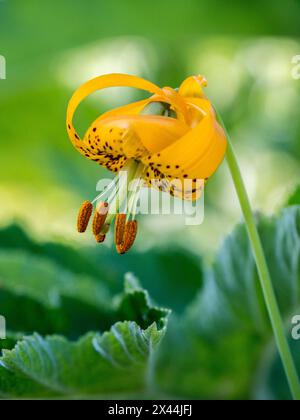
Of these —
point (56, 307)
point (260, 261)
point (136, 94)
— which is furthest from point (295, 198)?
point (136, 94)

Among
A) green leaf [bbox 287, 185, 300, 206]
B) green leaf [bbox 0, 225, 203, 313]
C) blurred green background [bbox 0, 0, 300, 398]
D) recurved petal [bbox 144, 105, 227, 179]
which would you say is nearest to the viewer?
recurved petal [bbox 144, 105, 227, 179]

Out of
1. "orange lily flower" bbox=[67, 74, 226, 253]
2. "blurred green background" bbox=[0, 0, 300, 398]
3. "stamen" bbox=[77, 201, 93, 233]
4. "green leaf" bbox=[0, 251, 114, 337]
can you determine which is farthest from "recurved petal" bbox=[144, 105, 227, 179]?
"blurred green background" bbox=[0, 0, 300, 398]

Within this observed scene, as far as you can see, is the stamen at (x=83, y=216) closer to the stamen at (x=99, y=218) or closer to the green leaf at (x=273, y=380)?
the stamen at (x=99, y=218)

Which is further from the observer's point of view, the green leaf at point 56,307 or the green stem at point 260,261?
the green leaf at point 56,307

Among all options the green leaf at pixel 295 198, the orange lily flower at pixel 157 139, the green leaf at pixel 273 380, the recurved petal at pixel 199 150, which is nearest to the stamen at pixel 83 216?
the orange lily flower at pixel 157 139

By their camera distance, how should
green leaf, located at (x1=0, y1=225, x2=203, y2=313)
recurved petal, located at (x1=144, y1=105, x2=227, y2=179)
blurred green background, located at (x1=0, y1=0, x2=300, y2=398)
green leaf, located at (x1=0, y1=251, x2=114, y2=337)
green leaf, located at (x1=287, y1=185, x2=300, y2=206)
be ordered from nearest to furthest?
recurved petal, located at (x1=144, y1=105, x2=227, y2=179) → green leaf, located at (x1=287, y1=185, x2=300, y2=206) → green leaf, located at (x1=0, y1=251, x2=114, y2=337) → green leaf, located at (x1=0, y1=225, x2=203, y2=313) → blurred green background, located at (x1=0, y1=0, x2=300, y2=398)

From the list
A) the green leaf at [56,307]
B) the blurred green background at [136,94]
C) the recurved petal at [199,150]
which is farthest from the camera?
the blurred green background at [136,94]

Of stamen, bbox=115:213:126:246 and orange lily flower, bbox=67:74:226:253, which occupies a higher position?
orange lily flower, bbox=67:74:226:253

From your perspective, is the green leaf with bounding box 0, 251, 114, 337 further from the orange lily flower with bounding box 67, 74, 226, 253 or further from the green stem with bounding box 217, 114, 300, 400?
the green stem with bounding box 217, 114, 300, 400

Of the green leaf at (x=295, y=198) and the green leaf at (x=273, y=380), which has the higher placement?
the green leaf at (x=295, y=198)
